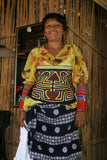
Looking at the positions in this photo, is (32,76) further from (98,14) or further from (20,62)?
(98,14)

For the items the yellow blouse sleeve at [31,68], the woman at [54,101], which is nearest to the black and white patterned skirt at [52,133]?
the woman at [54,101]

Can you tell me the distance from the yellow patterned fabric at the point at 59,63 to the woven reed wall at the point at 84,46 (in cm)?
112

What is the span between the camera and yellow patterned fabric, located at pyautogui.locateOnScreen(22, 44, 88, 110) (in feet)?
5.36

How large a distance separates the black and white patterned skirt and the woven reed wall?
131cm

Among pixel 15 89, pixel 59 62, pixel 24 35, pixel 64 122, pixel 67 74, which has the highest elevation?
pixel 24 35

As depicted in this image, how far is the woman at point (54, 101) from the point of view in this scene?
1523 millimetres

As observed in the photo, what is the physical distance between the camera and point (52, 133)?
153 centimetres

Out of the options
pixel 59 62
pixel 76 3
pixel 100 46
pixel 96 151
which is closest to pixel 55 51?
pixel 59 62

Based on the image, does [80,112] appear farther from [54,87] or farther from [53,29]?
[53,29]

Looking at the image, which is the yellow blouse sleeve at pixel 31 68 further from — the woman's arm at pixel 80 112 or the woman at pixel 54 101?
the woman's arm at pixel 80 112

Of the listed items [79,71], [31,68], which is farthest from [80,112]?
[31,68]

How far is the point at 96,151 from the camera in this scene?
→ 10.3ft

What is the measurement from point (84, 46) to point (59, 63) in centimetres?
148

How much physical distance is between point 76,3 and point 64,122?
86.1 inches
